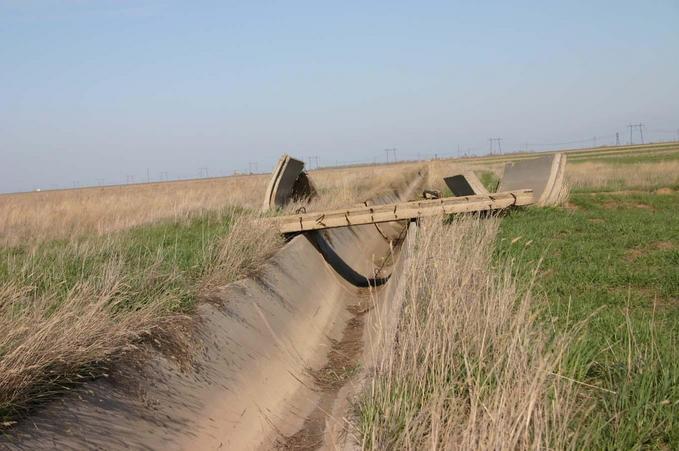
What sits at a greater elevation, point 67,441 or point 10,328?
point 10,328

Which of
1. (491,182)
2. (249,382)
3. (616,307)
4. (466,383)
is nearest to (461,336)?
(466,383)

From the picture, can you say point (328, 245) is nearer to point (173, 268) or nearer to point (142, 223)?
point (142, 223)

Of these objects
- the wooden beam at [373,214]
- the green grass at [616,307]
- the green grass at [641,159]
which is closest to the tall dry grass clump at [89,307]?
the wooden beam at [373,214]

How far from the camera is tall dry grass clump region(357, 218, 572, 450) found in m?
3.34

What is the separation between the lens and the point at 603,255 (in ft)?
32.5

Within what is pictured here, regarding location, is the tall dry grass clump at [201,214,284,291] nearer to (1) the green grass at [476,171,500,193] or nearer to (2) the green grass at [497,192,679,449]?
(2) the green grass at [497,192,679,449]

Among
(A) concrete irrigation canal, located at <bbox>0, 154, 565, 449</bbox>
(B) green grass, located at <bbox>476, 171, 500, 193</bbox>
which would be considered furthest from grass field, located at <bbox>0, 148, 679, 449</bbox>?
(B) green grass, located at <bbox>476, 171, 500, 193</bbox>

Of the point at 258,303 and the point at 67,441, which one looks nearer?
the point at 67,441

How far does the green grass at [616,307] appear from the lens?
395cm

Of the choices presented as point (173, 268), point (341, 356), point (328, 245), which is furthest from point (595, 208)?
point (173, 268)

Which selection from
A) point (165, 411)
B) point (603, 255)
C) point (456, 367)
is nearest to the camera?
point (456, 367)

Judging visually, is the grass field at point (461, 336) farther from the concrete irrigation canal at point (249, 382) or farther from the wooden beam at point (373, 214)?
the wooden beam at point (373, 214)

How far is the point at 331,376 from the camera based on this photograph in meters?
7.81

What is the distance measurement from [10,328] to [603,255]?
8178 millimetres
